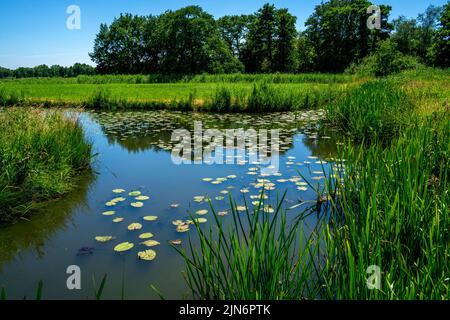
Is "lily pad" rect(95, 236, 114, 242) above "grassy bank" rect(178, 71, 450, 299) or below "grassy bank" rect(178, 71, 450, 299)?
below

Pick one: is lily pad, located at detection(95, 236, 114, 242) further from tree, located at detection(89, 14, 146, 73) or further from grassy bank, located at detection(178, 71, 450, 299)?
tree, located at detection(89, 14, 146, 73)

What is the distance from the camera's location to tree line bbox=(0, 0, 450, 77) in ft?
141

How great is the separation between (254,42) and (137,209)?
52.4 meters

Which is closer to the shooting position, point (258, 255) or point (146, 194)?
point (258, 255)

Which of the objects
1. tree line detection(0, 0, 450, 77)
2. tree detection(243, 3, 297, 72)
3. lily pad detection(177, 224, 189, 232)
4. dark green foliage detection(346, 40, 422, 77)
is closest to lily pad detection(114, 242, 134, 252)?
lily pad detection(177, 224, 189, 232)

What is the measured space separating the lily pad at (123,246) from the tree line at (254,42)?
39.9 metres

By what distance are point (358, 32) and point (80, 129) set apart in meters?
53.7

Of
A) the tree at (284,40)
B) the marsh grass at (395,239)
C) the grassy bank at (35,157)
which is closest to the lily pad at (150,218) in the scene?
the grassy bank at (35,157)

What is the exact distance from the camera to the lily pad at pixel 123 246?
366 cm

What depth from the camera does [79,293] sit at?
118 inches

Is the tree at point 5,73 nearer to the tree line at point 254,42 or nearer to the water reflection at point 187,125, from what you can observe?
the tree line at point 254,42

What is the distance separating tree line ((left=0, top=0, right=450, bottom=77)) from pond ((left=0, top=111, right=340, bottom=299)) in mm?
35654

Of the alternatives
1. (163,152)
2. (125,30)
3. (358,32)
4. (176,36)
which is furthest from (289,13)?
(163,152)
